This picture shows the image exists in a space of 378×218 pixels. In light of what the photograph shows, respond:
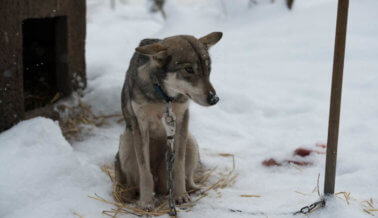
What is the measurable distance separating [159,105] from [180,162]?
540mm

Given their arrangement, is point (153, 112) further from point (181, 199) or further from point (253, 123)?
point (253, 123)

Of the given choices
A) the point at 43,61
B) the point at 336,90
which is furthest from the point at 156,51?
the point at 43,61

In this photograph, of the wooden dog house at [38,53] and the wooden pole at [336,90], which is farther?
the wooden dog house at [38,53]

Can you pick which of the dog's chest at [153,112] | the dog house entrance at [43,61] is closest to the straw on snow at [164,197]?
the dog's chest at [153,112]

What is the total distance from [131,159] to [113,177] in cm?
43

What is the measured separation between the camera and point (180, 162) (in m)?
3.48

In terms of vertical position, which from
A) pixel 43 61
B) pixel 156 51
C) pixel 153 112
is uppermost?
pixel 156 51

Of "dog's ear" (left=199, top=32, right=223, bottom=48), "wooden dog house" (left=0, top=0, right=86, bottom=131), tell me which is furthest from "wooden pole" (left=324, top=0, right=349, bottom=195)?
"wooden dog house" (left=0, top=0, right=86, bottom=131)

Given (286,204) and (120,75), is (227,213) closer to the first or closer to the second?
(286,204)

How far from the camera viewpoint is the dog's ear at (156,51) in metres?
2.91

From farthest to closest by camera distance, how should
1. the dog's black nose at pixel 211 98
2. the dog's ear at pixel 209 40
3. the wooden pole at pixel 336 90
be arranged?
the dog's ear at pixel 209 40 < the dog's black nose at pixel 211 98 < the wooden pole at pixel 336 90

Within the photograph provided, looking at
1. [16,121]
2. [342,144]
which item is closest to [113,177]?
[16,121]

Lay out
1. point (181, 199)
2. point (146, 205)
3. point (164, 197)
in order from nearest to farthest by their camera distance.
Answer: point (146, 205)
point (181, 199)
point (164, 197)

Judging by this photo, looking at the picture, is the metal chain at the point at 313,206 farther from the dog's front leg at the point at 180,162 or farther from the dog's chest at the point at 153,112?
the dog's chest at the point at 153,112
